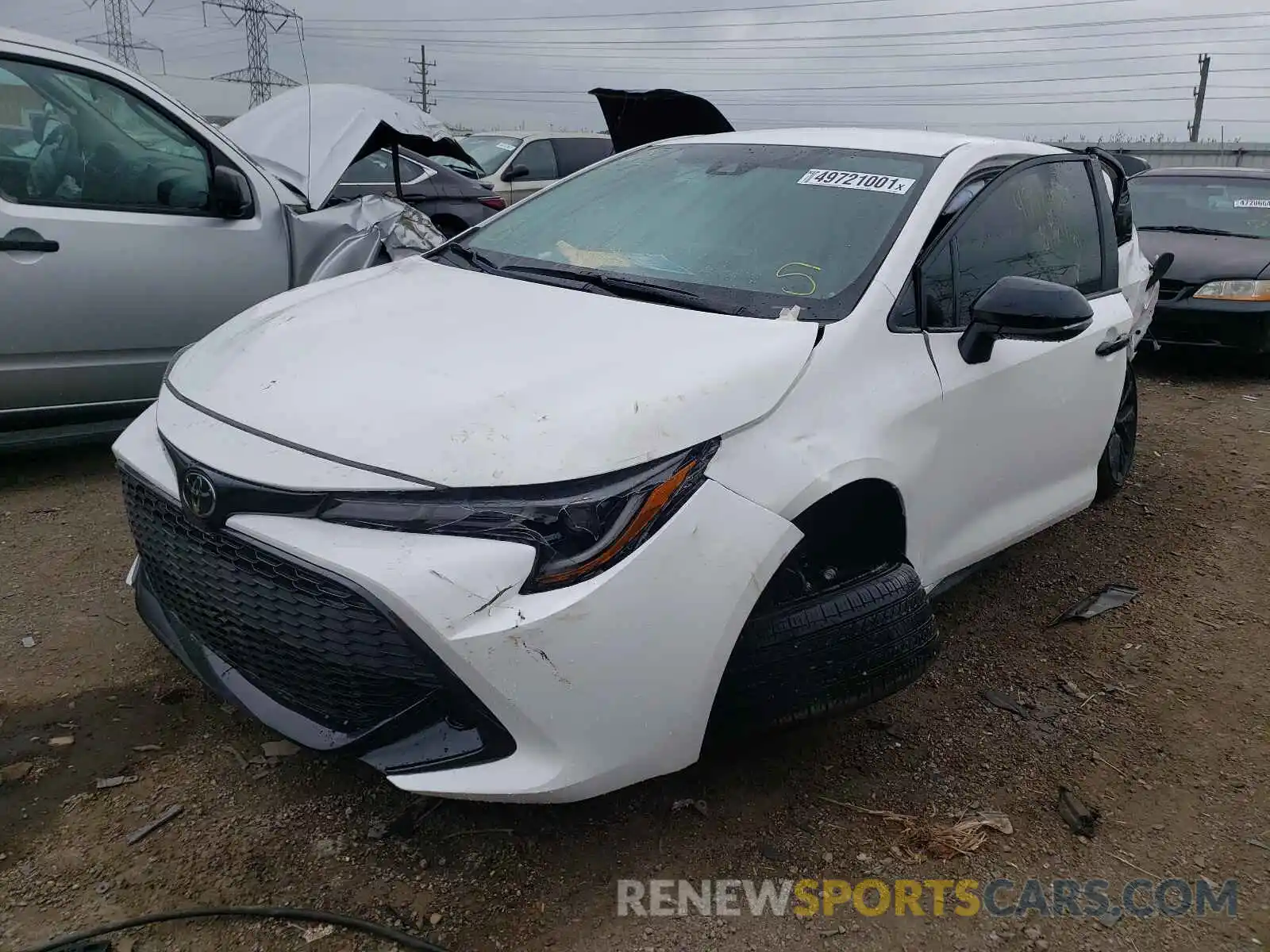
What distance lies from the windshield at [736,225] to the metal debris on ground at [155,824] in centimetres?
167

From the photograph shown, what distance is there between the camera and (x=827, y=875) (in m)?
2.20

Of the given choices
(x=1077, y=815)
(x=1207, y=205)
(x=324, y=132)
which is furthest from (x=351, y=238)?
(x=1207, y=205)

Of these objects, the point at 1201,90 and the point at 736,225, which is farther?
the point at 1201,90

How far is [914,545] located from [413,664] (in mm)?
1380

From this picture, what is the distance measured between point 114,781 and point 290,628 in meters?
0.83

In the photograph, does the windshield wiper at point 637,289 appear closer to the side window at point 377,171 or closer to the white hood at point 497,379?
the white hood at point 497,379

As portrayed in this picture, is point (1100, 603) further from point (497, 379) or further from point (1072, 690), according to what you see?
point (497, 379)

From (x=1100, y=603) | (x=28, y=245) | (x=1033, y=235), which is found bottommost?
(x=1100, y=603)

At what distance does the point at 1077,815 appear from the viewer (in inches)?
96.3

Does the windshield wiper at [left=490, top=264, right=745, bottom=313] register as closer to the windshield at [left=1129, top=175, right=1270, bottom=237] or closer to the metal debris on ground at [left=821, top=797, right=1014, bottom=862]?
the metal debris on ground at [left=821, top=797, right=1014, bottom=862]

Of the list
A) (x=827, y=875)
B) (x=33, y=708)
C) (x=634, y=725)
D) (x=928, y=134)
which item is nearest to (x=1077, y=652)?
(x=827, y=875)

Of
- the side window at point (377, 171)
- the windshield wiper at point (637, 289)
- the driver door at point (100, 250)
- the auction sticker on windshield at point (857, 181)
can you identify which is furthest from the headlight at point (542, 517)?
the side window at point (377, 171)

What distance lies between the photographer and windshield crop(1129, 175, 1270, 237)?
7.55 metres

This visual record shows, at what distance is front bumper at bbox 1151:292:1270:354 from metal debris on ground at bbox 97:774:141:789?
7039 millimetres
